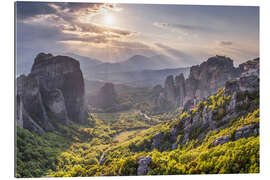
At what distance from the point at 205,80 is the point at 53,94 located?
863 centimetres

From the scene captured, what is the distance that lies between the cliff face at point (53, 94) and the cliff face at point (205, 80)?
4.73m

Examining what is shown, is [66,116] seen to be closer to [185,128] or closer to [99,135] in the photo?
[99,135]

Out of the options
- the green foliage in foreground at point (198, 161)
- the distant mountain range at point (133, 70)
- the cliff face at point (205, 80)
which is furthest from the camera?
the distant mountain range at point (133, 70)

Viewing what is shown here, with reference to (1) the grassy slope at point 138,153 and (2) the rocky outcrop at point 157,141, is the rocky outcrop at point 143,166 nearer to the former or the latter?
(1) the grassy slope at point 138,153

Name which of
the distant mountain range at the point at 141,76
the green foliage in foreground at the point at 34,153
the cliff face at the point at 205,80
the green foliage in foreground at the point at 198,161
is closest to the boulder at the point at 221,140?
the green foliage in foreground at the point at 198,161

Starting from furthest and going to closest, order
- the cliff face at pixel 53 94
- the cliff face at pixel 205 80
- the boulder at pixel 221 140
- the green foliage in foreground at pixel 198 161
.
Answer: the cliff face at pixel 53 94 → the cliff face at pixel 205 80 → the boulder at pixel 221 140 → the green foliage in foreground at pixel 198 161

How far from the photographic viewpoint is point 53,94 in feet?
42.2

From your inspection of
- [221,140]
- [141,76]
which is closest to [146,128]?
[141,76]

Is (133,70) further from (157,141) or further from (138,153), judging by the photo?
(138,153)

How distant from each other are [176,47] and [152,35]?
3.51ft

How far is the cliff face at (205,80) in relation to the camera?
29.4 ft

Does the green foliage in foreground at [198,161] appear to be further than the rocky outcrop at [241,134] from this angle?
No

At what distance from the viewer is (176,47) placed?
8.94 metres
